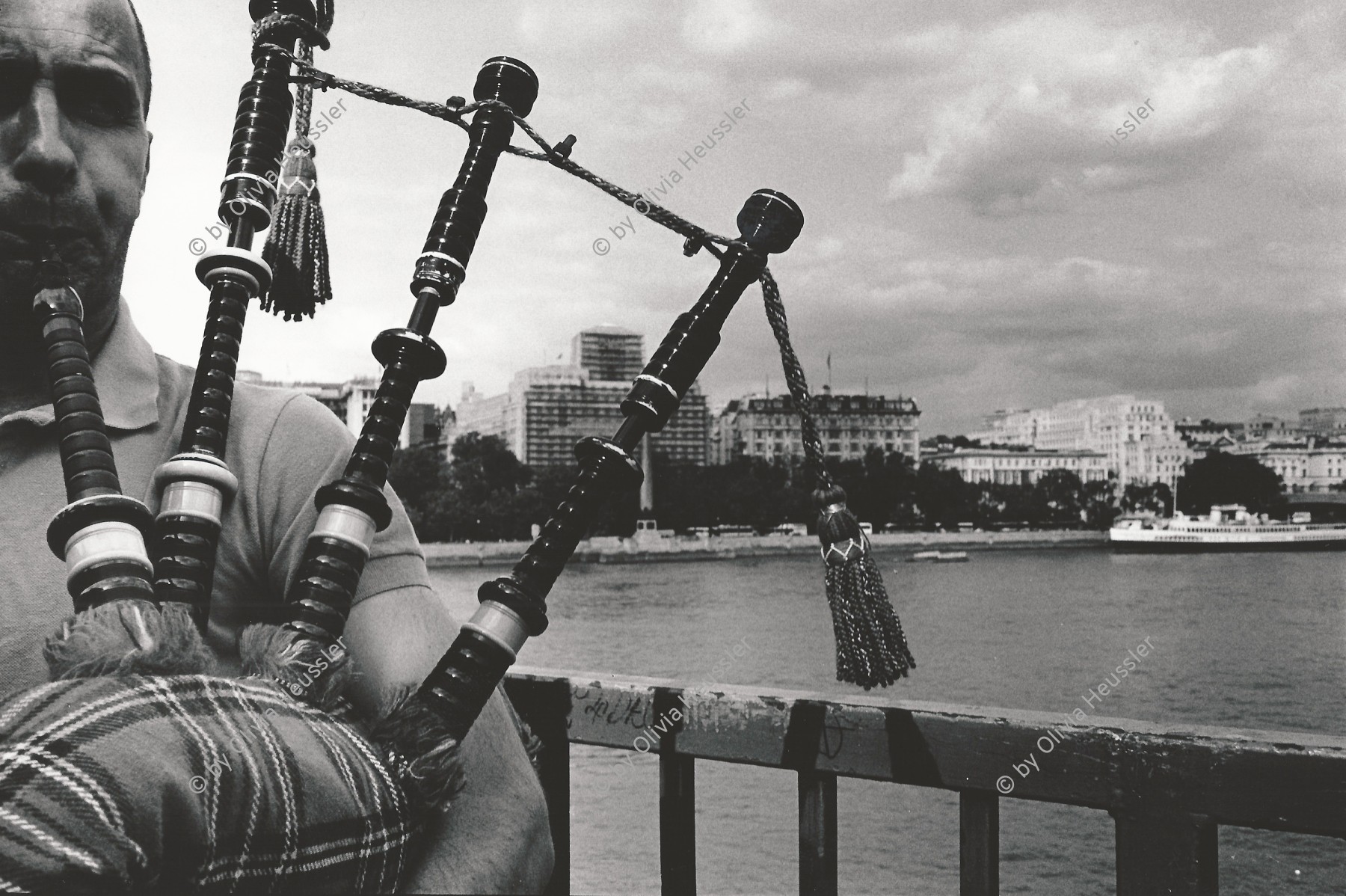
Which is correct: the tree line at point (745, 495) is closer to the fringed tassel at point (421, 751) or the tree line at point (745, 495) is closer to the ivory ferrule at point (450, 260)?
the ivory ferrule at point (450, 260)

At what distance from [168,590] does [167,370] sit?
1.79ft

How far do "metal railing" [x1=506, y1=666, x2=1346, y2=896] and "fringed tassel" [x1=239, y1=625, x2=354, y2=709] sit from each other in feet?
3.15

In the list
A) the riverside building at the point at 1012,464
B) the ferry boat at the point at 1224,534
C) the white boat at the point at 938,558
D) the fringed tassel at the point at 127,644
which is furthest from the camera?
the riverside building at the point at 1012,464

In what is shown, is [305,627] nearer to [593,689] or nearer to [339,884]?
[339,884]

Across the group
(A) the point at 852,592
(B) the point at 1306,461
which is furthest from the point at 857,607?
(B) the point at 1306,461

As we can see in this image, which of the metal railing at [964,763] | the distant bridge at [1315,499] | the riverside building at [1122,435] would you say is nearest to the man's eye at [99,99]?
the metal railing at [964,763]

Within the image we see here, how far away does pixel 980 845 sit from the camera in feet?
6.17

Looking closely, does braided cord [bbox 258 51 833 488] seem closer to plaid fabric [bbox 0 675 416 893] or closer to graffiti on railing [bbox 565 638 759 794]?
graffiti on railing [bbox 565 638 759 794]

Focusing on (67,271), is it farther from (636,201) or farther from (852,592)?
(852,592)

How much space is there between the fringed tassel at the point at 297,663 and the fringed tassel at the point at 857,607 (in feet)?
2.69

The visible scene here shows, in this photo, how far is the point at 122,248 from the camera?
157cm

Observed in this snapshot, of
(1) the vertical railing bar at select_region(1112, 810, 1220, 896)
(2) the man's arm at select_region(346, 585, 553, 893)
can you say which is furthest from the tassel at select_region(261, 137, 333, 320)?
(1) the vertical railing bar at select_region(1112, 810, 1220, 896)

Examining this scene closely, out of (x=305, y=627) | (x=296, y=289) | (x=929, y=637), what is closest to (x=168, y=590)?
(x=305, y=627)

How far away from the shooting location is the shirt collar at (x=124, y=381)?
1514 millimetres
